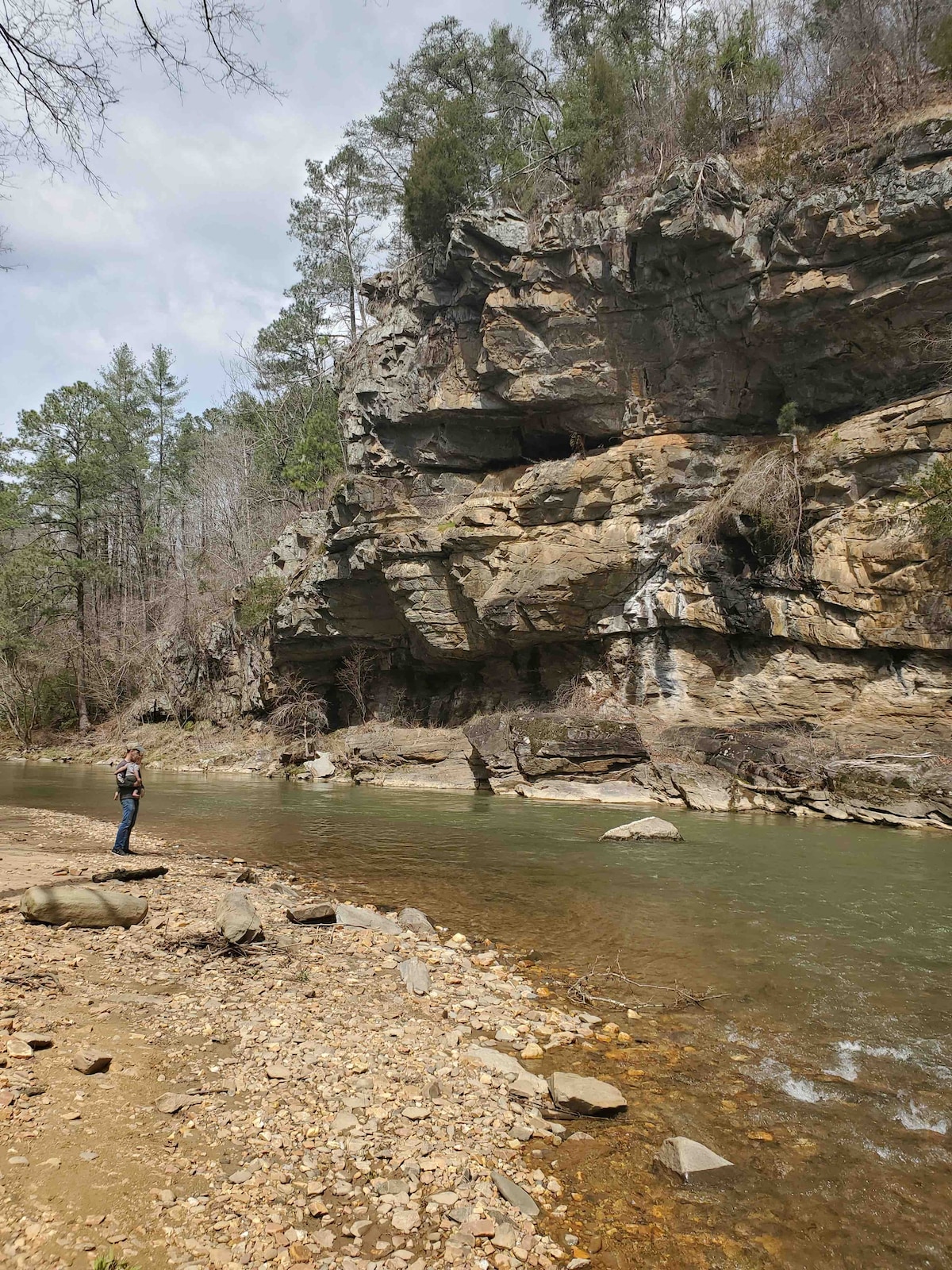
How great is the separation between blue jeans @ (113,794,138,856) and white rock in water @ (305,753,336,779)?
12.9 meters

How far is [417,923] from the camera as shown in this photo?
6.78 metres

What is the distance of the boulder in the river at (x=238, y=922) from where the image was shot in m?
5.57

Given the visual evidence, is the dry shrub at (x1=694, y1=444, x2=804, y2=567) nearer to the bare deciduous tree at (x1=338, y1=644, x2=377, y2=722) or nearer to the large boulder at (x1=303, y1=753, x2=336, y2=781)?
the large boulder at (x1=303, y1=753, x2=336, y2=781)

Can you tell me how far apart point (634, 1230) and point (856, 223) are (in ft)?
68.6

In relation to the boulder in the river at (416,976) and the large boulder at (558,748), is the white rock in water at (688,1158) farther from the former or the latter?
the large boulder at (558,748)

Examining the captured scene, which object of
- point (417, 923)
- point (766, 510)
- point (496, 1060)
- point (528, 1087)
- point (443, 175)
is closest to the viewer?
point (528, 1087)

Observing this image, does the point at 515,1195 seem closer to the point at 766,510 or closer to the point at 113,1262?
the point at 113,1262

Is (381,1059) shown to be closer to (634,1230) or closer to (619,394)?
(634,1230)

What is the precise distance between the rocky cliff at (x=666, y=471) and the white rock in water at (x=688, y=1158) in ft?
43.3

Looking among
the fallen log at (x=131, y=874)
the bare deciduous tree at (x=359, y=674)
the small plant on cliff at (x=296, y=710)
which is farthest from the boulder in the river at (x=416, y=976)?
the small plant on cliff at (x=296, y=710)

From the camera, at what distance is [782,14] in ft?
73.6

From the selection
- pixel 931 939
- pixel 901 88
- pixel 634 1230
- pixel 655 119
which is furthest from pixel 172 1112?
pixel 655 119

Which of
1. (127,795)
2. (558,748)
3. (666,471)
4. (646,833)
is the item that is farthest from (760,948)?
(666,471)

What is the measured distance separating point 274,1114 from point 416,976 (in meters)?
2.03
